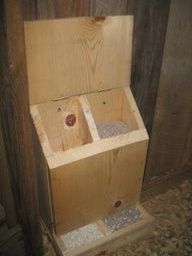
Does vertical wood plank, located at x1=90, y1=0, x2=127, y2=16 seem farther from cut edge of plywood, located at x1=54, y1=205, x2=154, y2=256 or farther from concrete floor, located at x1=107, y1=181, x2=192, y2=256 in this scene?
concrete floor, located at x1=107, y1=181, x2=192, y2=256

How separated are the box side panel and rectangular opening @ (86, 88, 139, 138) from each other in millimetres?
152

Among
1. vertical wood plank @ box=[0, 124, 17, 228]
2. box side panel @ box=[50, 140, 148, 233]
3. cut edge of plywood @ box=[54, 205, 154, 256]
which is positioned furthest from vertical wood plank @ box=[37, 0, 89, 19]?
cut edge of plywood @ box=[54, 205, 154, 256]

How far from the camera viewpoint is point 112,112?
1657 millimetres

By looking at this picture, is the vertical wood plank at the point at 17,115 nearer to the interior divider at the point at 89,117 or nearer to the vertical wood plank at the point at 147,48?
the interior divider at the point at 89,117

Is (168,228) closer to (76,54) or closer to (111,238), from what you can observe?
(111,238)

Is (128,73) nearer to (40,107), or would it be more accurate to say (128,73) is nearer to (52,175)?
(40,107)

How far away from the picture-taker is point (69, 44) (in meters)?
1.31

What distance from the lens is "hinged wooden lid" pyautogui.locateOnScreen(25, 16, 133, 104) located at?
48.9 inches

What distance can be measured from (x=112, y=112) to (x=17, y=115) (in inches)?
25.2

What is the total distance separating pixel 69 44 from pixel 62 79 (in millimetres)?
172

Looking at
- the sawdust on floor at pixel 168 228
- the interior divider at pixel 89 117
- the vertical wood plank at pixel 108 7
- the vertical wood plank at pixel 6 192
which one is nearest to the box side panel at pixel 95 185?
the interior divider at pixel 89 117

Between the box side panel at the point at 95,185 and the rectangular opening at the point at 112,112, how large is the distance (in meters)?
0.15

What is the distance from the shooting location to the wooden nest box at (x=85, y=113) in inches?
50.9

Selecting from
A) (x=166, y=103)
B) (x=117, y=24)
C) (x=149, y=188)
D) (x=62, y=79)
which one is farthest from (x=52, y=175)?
(x=149, y=188)
